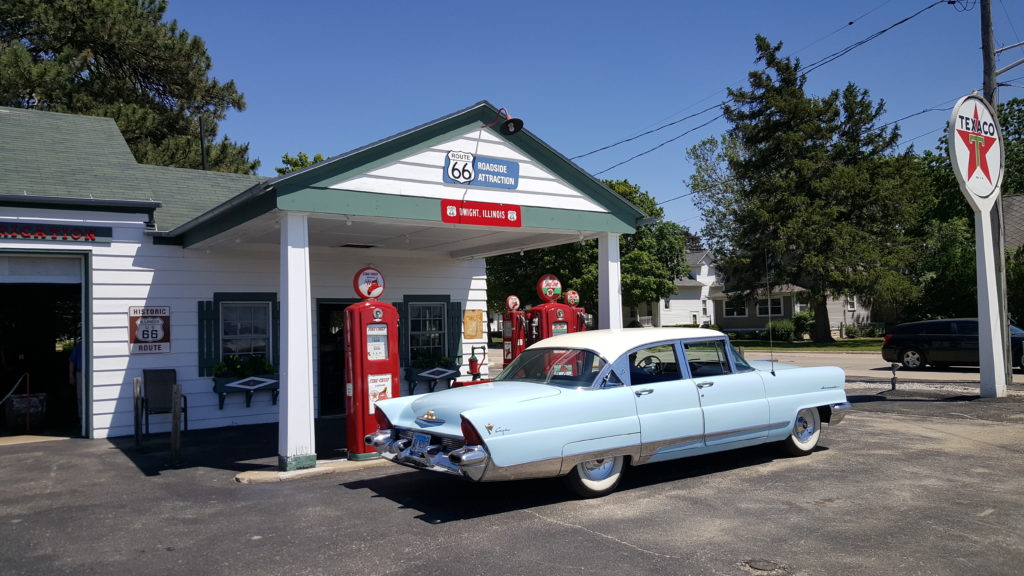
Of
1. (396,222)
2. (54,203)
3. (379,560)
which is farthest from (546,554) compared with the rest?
(54,203)

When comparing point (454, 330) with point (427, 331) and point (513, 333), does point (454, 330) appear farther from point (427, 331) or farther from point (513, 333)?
point (513, 333)

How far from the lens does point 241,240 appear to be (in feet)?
36.3

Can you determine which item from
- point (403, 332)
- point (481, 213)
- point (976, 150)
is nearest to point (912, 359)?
point (976, 150)

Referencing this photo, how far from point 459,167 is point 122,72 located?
82.6ft

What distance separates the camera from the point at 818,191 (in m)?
33.3

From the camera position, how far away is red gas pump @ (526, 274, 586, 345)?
1260 centimetres

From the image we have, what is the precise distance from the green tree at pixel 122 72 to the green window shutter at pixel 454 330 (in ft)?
55.7

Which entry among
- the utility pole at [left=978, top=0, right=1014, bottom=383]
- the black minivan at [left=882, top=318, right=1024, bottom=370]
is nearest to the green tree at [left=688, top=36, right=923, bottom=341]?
the black minivan at [left=882, top=318, right=1024, bottom=370]

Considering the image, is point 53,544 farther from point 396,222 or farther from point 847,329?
point 847,329

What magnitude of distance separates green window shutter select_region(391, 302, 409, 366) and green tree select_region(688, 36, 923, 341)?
23.6m

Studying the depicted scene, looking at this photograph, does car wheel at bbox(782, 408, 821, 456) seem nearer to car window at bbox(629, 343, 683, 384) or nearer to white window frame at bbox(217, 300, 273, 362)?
car window at bbox(629, 343, 683, 384)

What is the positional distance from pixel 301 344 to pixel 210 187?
7.61 metres

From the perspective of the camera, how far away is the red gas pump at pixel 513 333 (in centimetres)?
1395

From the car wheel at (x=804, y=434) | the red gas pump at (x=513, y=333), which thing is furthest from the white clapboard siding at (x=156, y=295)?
the car wheel at (x=804, y=434)
